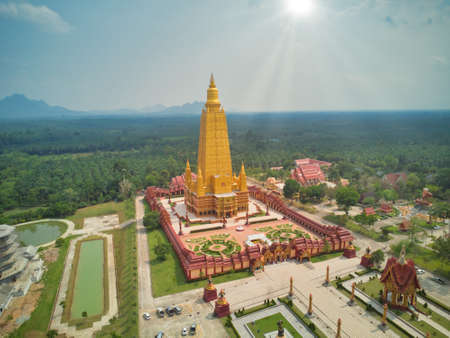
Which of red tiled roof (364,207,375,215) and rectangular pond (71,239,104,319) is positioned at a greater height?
red tiled roof (364,207,375,215)

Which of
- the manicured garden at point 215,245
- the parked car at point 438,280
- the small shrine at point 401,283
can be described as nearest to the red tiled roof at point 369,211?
the parked car at point 438,280

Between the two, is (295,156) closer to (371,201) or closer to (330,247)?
(371,201)

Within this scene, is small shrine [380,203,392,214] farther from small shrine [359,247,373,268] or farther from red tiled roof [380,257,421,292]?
red tiled roof [380,257,421,292]

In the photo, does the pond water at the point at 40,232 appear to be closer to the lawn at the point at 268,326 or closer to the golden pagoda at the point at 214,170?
the golden pagoda at the point at 214,170

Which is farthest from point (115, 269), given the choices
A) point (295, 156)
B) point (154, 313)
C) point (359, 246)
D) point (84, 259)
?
point (295, 156)

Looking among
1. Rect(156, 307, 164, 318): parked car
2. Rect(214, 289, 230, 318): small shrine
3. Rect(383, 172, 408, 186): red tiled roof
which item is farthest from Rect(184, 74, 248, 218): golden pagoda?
Rect(383, 172, 408, 186): red tiled roof

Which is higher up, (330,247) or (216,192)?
(216,192)

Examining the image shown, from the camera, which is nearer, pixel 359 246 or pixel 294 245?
pixel 294 245
